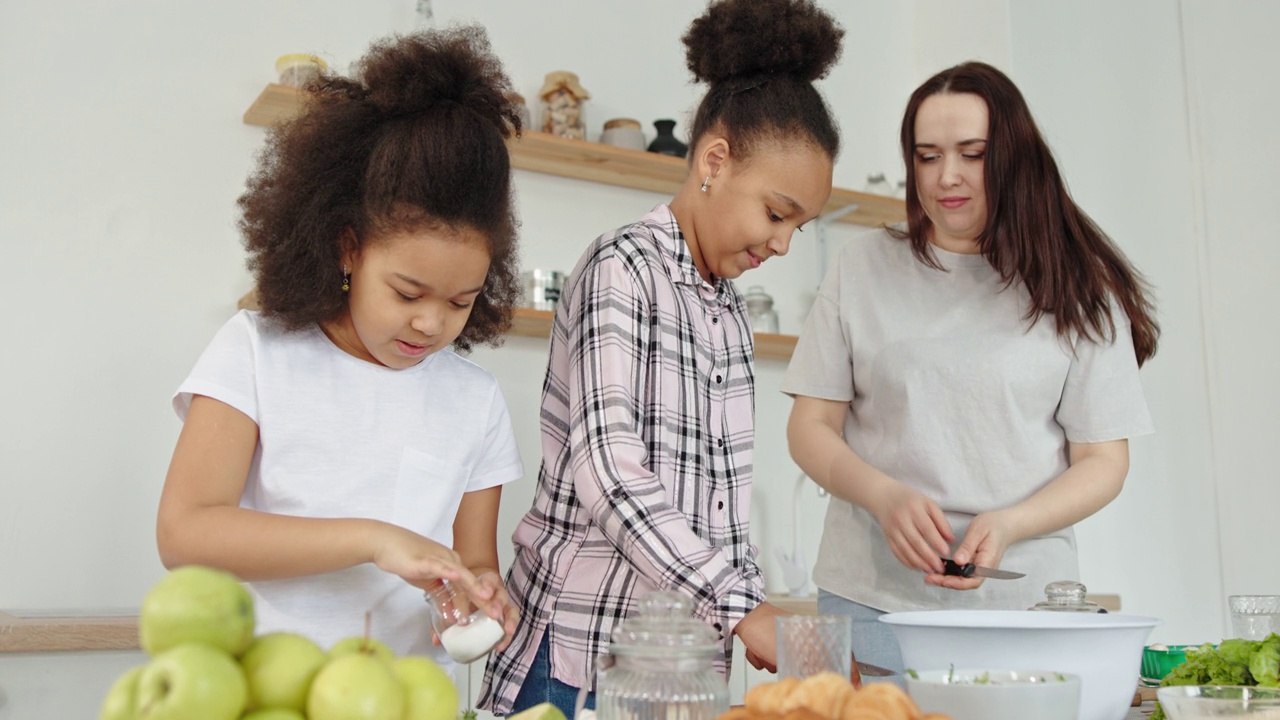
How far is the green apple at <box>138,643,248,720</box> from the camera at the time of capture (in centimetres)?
51

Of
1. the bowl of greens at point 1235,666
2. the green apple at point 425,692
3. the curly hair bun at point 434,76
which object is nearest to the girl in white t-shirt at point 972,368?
the bowl of greens at point 1235,666

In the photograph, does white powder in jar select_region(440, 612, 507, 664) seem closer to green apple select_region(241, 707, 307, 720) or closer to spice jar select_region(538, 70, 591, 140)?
green apple select_region(241, 707, 307, 720)

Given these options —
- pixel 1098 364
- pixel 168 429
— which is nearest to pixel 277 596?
pixel 1098 364

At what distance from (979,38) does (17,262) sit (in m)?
2.53

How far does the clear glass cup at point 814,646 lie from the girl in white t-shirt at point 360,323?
1.80 ft

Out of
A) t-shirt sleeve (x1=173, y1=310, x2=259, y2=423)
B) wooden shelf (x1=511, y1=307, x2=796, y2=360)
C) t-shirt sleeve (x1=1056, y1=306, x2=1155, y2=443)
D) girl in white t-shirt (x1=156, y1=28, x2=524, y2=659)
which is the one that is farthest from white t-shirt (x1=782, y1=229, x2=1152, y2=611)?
wooden shelf (x1=511, y1=307, x2=796, y2=360)

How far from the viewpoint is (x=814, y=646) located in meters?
0.70

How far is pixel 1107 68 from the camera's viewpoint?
3.19 meters

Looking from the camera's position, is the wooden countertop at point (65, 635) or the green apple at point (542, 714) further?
the wooden countertop at point (65, 635)

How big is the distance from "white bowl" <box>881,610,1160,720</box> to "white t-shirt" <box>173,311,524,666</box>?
57 centimetres

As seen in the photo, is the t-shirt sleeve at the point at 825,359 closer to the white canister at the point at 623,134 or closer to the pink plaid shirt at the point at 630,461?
the pink plaid shirt at the point at 630,461

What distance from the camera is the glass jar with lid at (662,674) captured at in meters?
0.64

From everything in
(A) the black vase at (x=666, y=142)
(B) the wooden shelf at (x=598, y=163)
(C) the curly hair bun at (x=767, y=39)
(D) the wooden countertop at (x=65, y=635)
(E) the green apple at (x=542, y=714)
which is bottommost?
(D) the wooden countertop at (x=65, y=635)

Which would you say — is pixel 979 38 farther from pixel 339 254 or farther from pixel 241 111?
pixel 339 254
